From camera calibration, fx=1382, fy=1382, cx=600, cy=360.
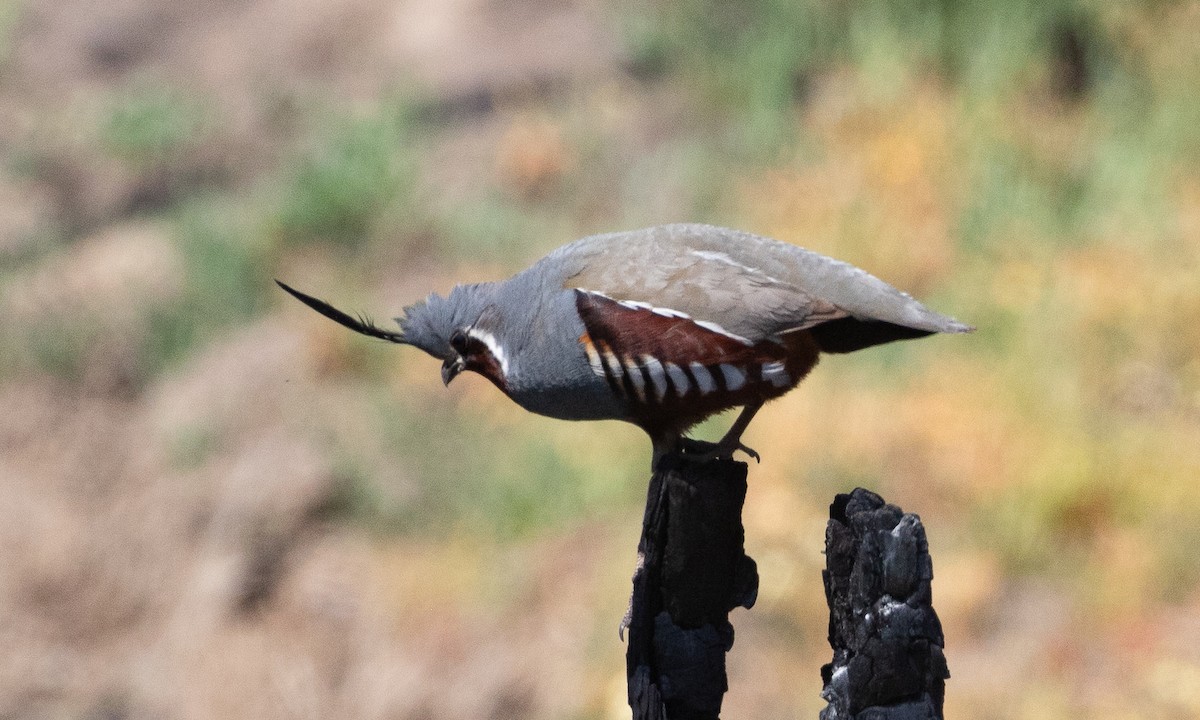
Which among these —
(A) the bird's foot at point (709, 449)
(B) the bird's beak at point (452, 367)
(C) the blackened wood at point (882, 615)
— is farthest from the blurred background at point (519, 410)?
(C) the blackened wood at point (882, 615)

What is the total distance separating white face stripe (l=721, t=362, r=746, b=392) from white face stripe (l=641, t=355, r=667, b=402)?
0.43 ft

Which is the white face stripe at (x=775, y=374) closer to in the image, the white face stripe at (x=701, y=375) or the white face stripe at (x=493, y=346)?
the white face stripe at (x=701, y=375)

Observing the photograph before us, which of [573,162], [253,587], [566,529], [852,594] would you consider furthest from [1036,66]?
[852,594]

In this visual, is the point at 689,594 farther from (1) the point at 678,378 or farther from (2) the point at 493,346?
(2) the point at 493,346

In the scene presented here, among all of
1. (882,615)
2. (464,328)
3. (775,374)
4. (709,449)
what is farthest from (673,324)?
(882,615)

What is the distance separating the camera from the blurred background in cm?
562

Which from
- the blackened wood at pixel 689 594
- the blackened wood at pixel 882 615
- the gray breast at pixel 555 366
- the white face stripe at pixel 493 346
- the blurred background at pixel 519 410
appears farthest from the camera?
the blurred background at pixel 519 410

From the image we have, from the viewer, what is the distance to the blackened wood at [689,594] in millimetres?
2811

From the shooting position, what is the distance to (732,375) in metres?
3.02

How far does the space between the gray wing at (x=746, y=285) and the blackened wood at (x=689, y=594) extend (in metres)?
0.37

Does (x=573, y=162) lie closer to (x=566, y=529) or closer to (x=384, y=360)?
(x=384, y=360)

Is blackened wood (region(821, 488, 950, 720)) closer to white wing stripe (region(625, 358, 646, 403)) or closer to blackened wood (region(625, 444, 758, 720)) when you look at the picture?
blackened wood (region(625, 444, 758, 720))

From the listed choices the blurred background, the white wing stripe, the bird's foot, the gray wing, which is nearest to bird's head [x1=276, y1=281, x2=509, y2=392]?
the gray wing

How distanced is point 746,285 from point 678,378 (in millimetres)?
254
